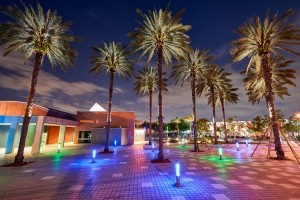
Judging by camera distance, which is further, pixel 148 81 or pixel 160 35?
pixel 148 81

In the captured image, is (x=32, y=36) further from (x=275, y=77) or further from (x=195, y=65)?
(x=275, y=77)

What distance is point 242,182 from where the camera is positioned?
34.0 feet

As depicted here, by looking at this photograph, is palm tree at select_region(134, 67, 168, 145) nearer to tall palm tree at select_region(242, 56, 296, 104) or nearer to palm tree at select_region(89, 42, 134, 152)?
palm tree at select_region(89, 42, 134, 152)

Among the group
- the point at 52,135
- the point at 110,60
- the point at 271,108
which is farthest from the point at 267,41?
the point at 52,135

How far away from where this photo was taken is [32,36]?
61.3 ft

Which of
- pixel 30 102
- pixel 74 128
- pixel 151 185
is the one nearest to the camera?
pixel 151 185

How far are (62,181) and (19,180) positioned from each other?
2780 mm

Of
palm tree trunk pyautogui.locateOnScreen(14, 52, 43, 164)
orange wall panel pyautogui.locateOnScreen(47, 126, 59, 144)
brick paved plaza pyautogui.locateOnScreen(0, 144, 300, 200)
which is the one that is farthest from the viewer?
orange wall panel pyautogui.locateOnScreen(47, 126, 59, 144)

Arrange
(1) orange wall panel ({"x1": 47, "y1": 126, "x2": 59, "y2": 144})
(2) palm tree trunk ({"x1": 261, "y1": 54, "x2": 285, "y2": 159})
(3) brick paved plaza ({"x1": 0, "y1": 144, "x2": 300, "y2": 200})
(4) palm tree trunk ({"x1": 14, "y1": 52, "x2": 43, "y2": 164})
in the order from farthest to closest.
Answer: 1. (1) orange wall panel ({"x1": 47, "y1": 126, "x2": 59, "y2": 144})
2. (2) palm tree trunk ({"x1": 261, "y1": 54, "x2": 285, "y2": 159})
3. (4) palm tree trunk ({"x1": 14, "y1": 52, "x2": 43, "y2": 164})
4. (3) brick paved plaza ({"x1": 0, "y1": 144, "x2": 300, "y2": 200})

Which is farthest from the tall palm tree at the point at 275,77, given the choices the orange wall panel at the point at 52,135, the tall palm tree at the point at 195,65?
the orange wall panel at the point at 52,135

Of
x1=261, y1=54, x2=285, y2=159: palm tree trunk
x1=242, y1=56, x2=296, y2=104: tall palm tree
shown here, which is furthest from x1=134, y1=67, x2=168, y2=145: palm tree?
x1=261, y1=54, x2=285, y2=159: palm tree trunk

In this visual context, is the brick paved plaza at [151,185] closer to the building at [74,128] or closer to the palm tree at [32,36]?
the palm tree at [32,36]

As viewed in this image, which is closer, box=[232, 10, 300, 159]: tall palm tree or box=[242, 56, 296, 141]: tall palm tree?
box=[232, 10, 300, 159]: tall palm tree

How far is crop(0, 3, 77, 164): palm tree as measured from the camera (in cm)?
1770
